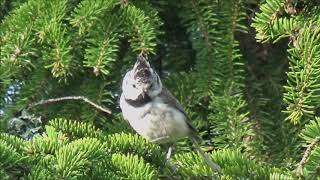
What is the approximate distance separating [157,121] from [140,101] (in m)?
0.08

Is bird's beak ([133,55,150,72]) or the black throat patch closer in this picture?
bird's beak ([133,55,150,72])

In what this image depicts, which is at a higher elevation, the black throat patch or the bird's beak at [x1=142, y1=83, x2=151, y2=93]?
the bird's beak at [x1=142, y1=83, x2=151, y2=93]

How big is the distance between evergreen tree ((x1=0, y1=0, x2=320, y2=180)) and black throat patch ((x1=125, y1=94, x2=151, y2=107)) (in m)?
0.10

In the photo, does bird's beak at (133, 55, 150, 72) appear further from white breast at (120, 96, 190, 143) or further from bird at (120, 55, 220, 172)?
white breast at (120, 96, 190, 143)

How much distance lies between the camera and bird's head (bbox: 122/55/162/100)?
2.54 m

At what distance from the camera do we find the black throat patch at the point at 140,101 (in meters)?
2.63

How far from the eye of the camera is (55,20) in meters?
2.64

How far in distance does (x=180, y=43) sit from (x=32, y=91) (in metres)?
0.54

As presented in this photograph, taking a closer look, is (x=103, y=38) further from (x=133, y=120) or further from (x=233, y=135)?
(x=233, y=135)

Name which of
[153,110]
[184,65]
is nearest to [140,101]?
[153,110]

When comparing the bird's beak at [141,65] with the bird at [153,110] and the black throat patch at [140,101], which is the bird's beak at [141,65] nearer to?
the bird at [153,110]

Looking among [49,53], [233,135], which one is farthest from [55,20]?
[233,135]

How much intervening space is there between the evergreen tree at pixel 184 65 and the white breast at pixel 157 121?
0.06 metres

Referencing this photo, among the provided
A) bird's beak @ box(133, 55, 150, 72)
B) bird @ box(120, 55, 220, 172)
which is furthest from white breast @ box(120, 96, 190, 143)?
bird's beak @ box(133, 55, 150, 72)
